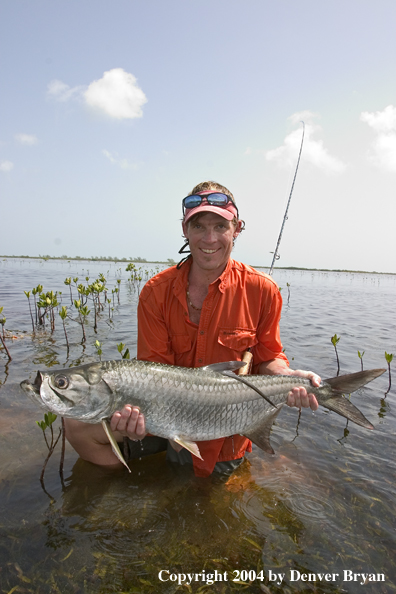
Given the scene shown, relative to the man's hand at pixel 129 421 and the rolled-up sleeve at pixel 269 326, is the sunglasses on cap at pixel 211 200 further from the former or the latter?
the man's hand at pixel 129 421

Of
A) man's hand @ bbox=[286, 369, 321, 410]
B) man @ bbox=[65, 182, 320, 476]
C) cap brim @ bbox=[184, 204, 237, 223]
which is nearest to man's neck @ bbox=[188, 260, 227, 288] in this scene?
man @ bbox=[65, 182, 320, 476]

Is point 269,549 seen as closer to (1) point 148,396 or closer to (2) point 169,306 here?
(1) point 148,396

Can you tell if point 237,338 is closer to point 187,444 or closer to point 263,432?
point 263,432

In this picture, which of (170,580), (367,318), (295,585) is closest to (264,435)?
(295,585)

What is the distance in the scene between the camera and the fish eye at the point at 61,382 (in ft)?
10.6

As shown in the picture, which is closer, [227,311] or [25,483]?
[25,483]

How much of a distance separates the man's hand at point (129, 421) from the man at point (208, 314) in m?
0.82

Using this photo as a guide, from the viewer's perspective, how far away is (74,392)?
326cm

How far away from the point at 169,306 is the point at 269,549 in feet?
9.04

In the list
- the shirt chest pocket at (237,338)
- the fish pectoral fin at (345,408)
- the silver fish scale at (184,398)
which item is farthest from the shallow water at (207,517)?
the shirt chest pocket at (237,338)

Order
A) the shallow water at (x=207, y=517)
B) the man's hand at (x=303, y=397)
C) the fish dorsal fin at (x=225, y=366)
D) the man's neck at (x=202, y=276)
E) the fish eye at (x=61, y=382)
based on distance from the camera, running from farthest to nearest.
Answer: the man's neck at (x=202, y=276)
the man's hand at (x=303, y=397)
the fish dorsal fin at (x=225, y=366)
the fish eye at (x=61, y=382)
the shallow water at (x=207, y=517)

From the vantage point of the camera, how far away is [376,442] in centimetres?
544

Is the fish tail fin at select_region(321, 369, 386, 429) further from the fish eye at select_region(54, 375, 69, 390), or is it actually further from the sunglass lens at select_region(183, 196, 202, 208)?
the fish eye at select_region(54, 375, 69, 390)

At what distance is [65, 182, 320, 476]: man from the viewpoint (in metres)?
4.24
